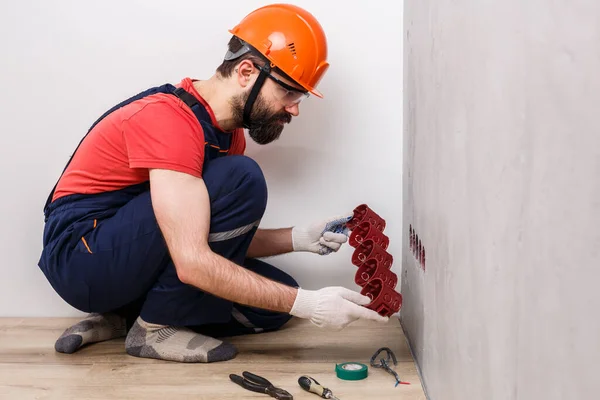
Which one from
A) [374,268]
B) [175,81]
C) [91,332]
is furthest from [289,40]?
[91,332]

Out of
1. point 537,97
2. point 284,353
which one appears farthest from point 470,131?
point 284,353

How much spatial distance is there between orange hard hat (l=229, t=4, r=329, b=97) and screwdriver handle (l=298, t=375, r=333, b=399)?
83cm

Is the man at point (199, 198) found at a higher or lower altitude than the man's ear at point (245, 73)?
lower

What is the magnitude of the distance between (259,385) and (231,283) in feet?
0.91

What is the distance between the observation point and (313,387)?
1.76m

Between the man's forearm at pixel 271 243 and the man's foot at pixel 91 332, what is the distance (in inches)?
19.8

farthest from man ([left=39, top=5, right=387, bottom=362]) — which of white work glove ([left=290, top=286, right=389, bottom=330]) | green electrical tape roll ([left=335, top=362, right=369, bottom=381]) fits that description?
green electrical tape roll ([left=335, top=362, right=369, bottom=381])

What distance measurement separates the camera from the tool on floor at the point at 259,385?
1736 mm

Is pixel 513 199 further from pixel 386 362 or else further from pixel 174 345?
pixel 174 345

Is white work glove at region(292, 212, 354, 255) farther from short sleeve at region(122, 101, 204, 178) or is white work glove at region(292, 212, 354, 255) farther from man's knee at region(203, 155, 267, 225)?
short sleeve at region(122, 101, 204, 178)

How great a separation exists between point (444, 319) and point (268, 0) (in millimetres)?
1321

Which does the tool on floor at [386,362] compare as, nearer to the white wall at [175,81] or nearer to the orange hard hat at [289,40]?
A: the white wall at [175,81]

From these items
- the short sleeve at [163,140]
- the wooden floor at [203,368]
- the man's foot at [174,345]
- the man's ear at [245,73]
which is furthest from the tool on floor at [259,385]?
the man's ear at [245,73]

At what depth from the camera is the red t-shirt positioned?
71.0 inches
